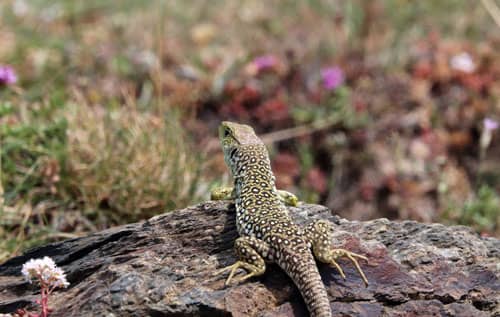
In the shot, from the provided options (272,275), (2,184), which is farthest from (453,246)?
(2,184)

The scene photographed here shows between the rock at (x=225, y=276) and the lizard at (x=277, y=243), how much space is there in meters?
0.13

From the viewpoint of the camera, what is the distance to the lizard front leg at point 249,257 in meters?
4.35

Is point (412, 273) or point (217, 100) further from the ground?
point (217, 100)

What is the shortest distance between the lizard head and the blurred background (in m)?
1.29

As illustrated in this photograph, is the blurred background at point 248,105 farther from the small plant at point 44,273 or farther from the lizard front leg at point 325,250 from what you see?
the lizard front leg at point 325,250

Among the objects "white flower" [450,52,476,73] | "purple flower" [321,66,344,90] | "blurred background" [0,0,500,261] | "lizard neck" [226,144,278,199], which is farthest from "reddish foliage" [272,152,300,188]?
"lizard neck" [226,144,278,199]

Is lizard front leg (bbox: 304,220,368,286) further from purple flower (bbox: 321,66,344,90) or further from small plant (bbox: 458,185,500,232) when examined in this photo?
purple flower (bbox: 321,66,344,90)

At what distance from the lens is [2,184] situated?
6.64 metres

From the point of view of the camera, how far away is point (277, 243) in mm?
4383

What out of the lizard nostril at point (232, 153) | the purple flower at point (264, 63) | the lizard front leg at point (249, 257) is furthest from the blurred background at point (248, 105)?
the lizard front leg at point (249, 257)

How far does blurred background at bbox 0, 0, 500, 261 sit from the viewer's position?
692cm

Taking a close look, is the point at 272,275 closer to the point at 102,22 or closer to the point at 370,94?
the point at 370,94

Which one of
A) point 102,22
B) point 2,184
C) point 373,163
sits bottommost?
point 373,163

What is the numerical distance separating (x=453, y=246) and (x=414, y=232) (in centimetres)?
29
